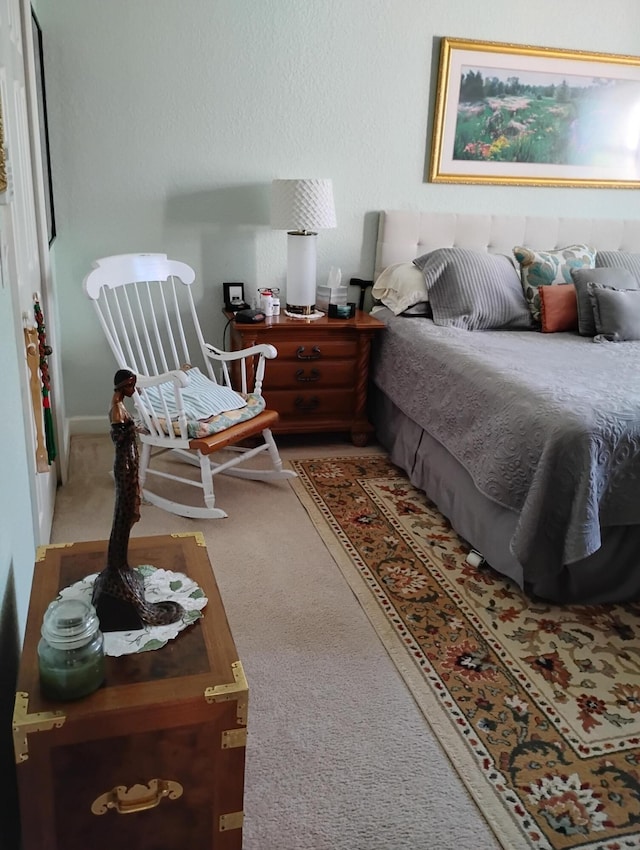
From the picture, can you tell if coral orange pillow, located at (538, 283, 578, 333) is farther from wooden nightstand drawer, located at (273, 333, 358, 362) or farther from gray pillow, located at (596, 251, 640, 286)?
wooden nightstand drawer, located at (273, 333, 358, 362)

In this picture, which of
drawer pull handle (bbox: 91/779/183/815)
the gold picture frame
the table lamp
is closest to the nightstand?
the table lamp

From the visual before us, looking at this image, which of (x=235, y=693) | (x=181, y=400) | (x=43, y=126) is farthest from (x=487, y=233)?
(x=235, y=693)

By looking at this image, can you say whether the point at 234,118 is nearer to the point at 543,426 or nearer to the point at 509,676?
the point at 543,426

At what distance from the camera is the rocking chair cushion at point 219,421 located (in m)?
2.77

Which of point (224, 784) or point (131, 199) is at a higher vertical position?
point (131, 199)

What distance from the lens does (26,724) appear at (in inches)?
41.1

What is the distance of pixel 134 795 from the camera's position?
114 centimetres

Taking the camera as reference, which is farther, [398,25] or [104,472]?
[398,25]

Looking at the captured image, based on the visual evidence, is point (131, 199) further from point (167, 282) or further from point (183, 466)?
point (183, 466)

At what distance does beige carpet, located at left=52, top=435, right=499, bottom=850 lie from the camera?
60.4 inches

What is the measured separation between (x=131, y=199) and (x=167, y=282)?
1.38 ft

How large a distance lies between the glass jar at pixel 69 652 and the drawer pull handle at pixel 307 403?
2467 mm

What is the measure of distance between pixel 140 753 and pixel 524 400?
1.71m

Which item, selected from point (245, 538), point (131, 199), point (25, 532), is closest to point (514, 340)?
point (245, 538)
